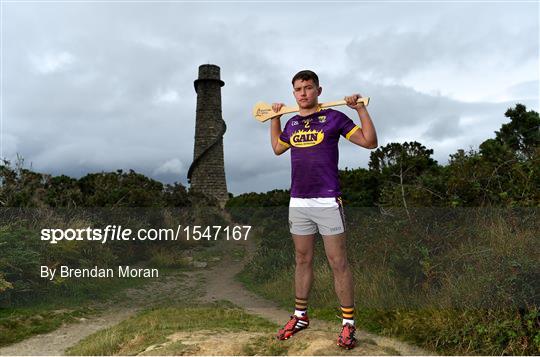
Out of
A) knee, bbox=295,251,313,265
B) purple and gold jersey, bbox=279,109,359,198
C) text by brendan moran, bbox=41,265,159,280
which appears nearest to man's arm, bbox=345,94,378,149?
purple and gold jersey, bbox=279,109,359,198

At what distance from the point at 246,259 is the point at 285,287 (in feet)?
16.4

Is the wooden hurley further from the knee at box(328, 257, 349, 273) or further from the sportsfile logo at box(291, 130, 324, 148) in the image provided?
the knee at box(328, 257, 349, 273)

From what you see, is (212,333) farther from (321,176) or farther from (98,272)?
(98,272)

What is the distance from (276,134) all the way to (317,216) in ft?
3.58

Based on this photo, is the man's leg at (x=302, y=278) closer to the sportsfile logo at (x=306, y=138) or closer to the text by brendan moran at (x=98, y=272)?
the sportsfile logo at (x=306, y=138)

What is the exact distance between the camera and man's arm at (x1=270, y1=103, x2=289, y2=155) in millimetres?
5246

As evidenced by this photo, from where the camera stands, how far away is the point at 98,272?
11344 mm

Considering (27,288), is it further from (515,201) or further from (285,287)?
(515,201)

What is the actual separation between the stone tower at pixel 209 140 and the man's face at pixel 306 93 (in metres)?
23.5

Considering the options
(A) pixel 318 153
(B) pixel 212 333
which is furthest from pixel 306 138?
(B) pixel 212 333

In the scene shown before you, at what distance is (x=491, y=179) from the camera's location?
10.1m

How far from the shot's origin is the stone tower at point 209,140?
2845cm

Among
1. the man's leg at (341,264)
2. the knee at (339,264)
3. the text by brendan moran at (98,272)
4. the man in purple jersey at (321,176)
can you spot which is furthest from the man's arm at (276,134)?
the text by brendan moran at (98,272)

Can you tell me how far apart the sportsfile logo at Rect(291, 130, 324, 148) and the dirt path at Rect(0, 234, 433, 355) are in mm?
2047
